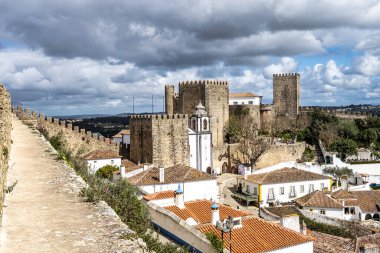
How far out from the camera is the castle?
2775 centimetres

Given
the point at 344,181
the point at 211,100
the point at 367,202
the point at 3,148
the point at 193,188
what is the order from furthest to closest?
the point at 211,100
the point at 344,181
the point at 367,202
the point at 193,188
the point at 3,148

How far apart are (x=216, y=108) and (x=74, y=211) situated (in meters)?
31.6

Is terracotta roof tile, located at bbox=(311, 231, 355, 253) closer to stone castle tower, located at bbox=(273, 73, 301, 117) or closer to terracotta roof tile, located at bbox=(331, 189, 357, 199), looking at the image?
terracotta roof tile, located at bbox=(331, 189, 357, 199)

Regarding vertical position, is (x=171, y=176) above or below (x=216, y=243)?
below

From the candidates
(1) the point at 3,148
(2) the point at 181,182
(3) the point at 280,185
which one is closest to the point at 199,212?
(2) the point at 181,182

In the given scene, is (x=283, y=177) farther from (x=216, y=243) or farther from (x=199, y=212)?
(x=216, y=243)

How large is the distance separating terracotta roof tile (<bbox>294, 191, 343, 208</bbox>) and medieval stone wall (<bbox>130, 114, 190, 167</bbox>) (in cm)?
790

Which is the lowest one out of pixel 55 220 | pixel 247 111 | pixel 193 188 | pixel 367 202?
pixel 367 202

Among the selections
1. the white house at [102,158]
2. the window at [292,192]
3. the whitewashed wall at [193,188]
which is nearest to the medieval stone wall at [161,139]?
the white house at [102,158]

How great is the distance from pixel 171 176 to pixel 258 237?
1141 cm

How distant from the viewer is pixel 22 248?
A: 4664 millimetres

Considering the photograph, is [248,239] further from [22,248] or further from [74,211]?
[22,248]

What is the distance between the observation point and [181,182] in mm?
22250

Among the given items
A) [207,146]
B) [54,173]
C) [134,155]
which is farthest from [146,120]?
[54,173]
